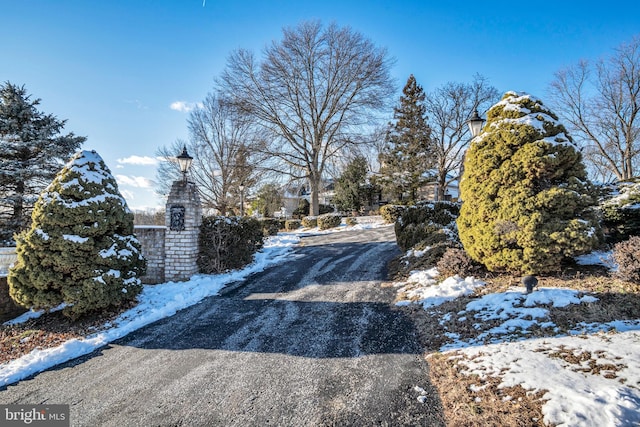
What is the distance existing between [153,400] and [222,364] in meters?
0.77

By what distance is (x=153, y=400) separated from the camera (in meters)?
2.85

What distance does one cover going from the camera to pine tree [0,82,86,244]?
1166 cm

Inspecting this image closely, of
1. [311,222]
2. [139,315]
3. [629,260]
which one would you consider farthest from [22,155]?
[629,260]

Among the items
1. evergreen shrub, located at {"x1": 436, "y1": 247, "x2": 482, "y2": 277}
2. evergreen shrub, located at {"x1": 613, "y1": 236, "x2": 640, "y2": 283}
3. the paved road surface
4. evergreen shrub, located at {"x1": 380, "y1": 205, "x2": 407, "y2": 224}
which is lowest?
the paved road surface

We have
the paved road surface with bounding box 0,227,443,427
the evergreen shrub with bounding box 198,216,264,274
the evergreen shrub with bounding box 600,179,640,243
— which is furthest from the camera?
the evergreen shrub with bounding box 198,216,264,274

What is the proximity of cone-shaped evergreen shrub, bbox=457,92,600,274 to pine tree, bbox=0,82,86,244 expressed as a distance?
53.0 feet

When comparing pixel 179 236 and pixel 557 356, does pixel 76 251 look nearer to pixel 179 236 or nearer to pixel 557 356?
pixel 179 236

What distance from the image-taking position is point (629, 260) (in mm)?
3982

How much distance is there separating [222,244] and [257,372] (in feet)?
16.1

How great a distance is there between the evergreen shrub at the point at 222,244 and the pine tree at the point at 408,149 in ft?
57.1

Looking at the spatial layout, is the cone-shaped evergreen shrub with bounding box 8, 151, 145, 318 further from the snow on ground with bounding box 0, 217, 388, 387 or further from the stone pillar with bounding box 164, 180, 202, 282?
the stone pillar with bounding box 164, 180, 202, 282

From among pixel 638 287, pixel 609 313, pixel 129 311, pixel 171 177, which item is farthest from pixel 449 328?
pixel 171 177
